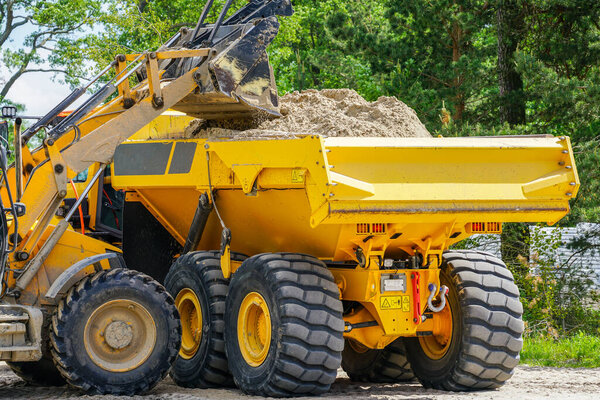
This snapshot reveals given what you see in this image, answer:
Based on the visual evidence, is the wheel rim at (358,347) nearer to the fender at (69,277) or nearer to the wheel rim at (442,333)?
the wheel rim at (442,333)

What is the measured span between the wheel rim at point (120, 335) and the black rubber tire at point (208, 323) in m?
0.77

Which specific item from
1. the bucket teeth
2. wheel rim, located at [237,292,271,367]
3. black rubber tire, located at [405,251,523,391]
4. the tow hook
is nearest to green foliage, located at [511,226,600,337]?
black rubber tire, located at [405,251,523,391]

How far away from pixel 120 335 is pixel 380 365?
8.71 ft

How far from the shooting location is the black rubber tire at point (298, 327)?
7.04 m

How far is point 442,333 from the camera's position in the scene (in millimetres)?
7918

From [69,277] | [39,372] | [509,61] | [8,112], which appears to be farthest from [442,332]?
[509,61]

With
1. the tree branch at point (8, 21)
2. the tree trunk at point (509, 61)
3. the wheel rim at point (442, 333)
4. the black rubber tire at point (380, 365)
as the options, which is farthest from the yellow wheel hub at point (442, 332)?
the tree branch at point (8, 21)

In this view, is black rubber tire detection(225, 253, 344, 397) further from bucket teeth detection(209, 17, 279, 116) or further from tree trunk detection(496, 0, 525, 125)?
tree trunk detection(496, 0, 525, 125)

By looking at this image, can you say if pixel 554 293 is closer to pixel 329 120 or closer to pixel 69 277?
pixel 329 120

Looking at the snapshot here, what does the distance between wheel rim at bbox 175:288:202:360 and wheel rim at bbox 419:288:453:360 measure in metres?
2.08

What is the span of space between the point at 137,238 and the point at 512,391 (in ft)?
13.7

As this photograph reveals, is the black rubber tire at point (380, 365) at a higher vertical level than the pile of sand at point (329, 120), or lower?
lower

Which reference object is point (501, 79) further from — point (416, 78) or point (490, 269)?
point (490, 269)

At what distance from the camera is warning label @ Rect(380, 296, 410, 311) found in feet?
24.0
